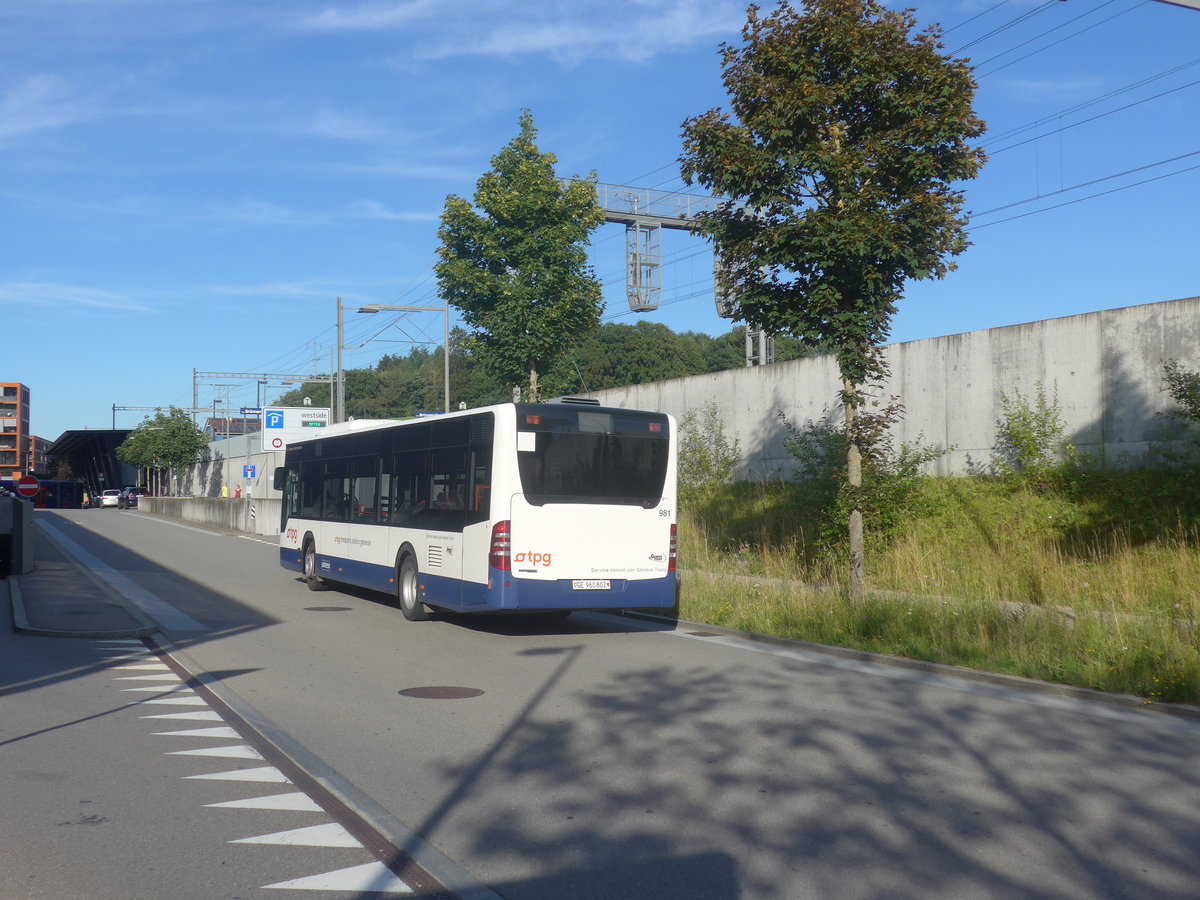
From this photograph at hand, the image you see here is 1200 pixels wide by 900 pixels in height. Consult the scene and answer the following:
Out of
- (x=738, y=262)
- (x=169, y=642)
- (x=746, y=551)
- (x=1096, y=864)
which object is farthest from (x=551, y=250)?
(x=1096, y=864)

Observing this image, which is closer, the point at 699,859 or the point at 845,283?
the point at 699,859

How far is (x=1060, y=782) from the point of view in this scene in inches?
270

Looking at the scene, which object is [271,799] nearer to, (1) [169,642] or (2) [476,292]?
(1) [169,642]

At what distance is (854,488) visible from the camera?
1530 cm

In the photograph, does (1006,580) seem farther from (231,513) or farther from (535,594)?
(231,513)

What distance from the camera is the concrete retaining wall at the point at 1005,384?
60.2 feet

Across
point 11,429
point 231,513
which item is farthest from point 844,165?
point 11,429

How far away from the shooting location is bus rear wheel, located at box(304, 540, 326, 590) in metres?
20.9

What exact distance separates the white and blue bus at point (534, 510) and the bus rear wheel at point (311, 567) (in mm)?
4440

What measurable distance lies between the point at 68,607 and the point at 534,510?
783 cm

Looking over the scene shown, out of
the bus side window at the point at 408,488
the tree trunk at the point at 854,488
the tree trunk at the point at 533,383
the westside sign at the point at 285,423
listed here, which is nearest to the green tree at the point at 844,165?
the tree trunk at the point at 854,488

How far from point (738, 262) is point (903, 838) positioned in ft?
35.7

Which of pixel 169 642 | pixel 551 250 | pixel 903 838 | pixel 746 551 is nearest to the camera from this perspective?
pixel 903 838

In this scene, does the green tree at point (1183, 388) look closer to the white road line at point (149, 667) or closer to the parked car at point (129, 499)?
the white road line at point (149, 667)
